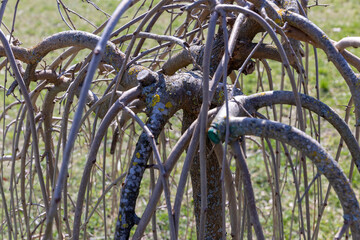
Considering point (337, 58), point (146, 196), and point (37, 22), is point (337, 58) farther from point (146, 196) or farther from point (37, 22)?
point (37, 22)

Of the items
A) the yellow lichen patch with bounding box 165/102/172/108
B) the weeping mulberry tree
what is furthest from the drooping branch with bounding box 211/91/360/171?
the yellow lichen patch with bounding box 165/102/172/108

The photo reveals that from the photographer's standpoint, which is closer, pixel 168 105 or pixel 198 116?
pixel 198 116

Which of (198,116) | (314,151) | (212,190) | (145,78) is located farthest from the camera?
(212,190)

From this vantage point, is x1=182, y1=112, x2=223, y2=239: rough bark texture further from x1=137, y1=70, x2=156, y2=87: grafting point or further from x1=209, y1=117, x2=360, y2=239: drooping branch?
x1=209, y1=117, x2=360, y2=239: drooping branch

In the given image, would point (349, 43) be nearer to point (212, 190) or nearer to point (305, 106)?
point (305, 106)

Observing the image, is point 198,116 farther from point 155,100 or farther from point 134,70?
point 134,70

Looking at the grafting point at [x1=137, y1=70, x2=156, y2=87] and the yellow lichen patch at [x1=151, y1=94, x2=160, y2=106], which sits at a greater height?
the grafting point at [x1=137, y1=70, x2=156, y2=87]

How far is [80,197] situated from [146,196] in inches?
75.4

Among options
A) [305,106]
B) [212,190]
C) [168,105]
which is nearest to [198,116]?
[168,105]

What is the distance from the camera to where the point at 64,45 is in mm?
1172

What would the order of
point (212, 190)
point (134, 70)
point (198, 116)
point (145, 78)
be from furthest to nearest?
Answer: point (212, 190)
point (134, 70)
point (145, 78)
point (198, 116)

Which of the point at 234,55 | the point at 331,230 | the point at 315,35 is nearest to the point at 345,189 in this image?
the point at 315,35

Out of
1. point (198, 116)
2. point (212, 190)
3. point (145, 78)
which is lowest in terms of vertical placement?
point (212, 190)

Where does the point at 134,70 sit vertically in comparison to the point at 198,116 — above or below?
above
